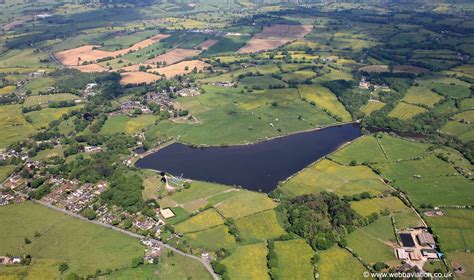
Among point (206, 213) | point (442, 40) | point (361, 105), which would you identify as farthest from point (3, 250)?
point (442, 40)

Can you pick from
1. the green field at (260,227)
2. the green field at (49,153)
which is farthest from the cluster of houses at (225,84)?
the green field at (260,227)

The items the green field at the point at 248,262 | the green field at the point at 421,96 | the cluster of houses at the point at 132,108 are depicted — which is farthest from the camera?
the green field at the point at 421,96

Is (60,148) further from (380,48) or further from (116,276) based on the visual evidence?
(380,48)

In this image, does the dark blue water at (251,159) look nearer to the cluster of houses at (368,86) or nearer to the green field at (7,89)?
the cluster of houses at (368,86)

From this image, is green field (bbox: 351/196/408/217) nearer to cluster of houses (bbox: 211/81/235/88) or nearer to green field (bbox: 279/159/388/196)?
green field (bbox: 279/159/388/196)

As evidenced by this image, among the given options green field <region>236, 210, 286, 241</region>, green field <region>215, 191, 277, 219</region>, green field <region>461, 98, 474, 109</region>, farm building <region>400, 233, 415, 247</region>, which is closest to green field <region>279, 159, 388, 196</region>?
green field <region>215, 191, 277, 219</region>

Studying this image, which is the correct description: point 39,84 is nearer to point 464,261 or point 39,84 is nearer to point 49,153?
point 49,153

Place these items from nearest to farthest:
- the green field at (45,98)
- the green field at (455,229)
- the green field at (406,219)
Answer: the green field at (455,229)
the green field at (406,219)
the green field at (45,98)
